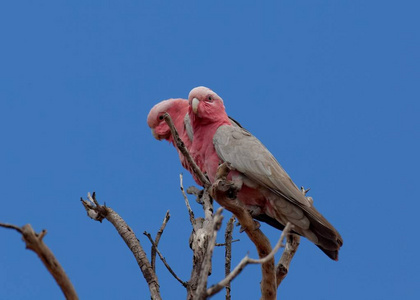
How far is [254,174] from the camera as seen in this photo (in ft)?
17.1

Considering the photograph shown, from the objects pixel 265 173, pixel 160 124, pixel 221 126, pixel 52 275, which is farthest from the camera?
pixel 160 124

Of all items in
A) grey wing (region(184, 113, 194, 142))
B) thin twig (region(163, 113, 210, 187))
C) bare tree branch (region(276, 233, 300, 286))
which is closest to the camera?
thin twig (region(163, 113, 210, 187))

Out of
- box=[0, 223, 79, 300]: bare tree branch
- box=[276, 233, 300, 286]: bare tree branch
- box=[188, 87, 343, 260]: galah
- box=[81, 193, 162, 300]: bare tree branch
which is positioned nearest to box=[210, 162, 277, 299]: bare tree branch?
box=[276, 233, 300, 286]: bare tree branch

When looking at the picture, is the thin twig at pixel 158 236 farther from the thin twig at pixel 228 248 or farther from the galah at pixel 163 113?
the galah at pixel 163 113

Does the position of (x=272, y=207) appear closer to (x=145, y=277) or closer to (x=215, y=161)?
(x=215, y=161)

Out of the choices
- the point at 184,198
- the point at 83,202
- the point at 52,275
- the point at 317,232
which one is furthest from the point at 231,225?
the point at 52,275

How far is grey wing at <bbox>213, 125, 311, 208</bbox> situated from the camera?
5.20 m

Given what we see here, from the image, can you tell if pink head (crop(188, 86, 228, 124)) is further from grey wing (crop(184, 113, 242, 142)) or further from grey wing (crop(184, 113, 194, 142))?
grey wing (crop(184, 113, 194, 142))

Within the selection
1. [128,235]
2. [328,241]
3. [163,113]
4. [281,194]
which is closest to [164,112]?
[163,113]

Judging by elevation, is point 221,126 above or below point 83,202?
above

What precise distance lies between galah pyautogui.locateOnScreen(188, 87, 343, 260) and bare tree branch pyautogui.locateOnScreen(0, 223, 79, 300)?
6.62ft

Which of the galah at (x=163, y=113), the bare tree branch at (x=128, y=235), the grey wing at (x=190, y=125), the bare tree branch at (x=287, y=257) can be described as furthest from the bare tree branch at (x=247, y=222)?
the galah at (x=163, y=113)

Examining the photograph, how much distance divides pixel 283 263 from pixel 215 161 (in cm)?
108

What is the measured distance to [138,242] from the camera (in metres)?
5.49
